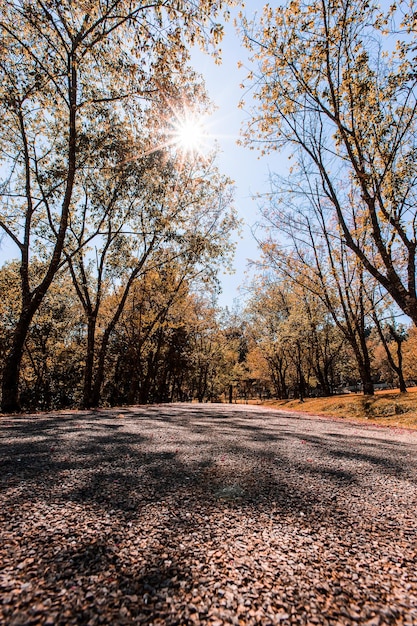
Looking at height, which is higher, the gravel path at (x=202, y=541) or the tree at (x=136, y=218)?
the tree at (x=136, y=218)

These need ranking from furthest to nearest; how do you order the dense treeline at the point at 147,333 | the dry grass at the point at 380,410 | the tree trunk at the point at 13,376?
the dense treeline at the point at 147,333 < the dry grass at the point at 380,410 < the tree trunk at the point at 13,376

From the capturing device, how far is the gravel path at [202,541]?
142 centimetres

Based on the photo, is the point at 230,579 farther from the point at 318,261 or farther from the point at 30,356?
the point at 30,356

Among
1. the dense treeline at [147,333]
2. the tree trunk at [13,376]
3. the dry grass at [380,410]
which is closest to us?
the tree trunk at [13,376]

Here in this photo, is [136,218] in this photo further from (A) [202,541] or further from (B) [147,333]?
(A) [202,541]

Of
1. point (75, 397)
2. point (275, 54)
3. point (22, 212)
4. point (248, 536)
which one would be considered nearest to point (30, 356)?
point (75, 397)

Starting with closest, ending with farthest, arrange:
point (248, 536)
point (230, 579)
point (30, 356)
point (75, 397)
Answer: point (230, 579), point (248, 536), point (30, 356), point (75, 397)

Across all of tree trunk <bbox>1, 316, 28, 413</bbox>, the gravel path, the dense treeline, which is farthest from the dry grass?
tree trunk <bbox>1, 316, 28, 413</bbox>

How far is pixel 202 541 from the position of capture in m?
2.00

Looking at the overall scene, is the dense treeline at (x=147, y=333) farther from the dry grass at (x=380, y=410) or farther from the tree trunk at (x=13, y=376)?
the tree trunk at (x=13, y=376)

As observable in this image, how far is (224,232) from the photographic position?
1997cm

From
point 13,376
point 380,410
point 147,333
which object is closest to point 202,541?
point 13,376

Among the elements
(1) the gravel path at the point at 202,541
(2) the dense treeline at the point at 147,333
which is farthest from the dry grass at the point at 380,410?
(1) the gravel path at the point at 202,541

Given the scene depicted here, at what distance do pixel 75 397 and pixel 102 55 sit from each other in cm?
2761
